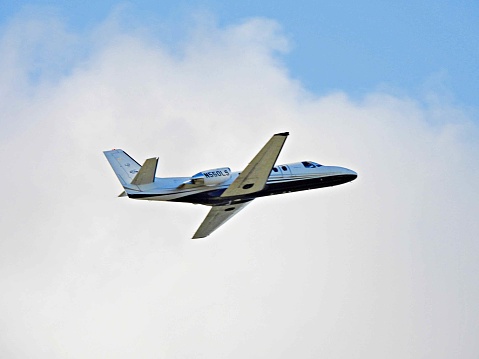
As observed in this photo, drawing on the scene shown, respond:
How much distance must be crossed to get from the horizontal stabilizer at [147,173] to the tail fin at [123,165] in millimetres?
2099

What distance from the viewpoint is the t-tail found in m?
80.9

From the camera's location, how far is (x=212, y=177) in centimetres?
8400

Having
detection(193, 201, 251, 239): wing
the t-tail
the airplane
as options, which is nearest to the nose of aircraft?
the airplane

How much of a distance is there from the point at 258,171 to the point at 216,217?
1310 cm

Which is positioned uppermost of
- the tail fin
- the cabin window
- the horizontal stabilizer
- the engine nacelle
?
the cabin window

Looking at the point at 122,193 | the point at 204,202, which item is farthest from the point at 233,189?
the point at 122,193

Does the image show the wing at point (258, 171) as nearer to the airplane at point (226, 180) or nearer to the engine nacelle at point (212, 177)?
the airplane at point (226, 180)

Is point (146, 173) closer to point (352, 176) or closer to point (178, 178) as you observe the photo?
point (178, 178)

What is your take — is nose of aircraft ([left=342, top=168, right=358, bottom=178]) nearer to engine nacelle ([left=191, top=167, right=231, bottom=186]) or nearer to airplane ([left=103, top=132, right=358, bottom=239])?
airplane ([left=103, top=132, right=358, bottom=239])

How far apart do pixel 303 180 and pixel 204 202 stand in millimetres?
9625

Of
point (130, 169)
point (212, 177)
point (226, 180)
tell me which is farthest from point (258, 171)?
point (130, 169)

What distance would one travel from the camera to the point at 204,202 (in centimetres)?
8538

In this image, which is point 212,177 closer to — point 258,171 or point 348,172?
point 258,171

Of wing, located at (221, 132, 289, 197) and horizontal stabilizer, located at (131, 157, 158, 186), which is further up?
wing, located at (221, 132, 289, 197)
